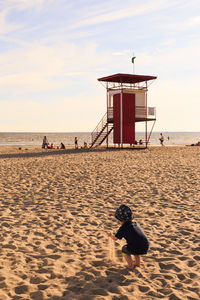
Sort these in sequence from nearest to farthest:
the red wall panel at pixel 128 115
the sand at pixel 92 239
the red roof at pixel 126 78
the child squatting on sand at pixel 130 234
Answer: the sand at pixel 92 239 < the child squatting on sand at pixel 130 234 < the red roof at pixel 126 78 < the red wall panel at pixel 128 115

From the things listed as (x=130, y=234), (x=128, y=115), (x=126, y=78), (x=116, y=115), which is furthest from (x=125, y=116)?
(x=130, y=234)

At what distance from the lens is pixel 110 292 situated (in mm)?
4406

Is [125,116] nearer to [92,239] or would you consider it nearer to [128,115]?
[128,115]

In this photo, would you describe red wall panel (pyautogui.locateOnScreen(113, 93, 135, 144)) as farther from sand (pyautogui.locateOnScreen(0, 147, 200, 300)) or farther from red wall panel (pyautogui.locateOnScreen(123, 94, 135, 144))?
sand (pyautogui.locateOnScreen(0, 147, 200, 300))

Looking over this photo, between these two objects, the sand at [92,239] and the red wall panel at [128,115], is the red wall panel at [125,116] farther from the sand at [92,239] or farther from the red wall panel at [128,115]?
the sand at [92,239]

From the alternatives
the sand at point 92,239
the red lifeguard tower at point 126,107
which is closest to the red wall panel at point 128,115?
the red lifeguard tower at point 126,107

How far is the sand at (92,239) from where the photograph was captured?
4.57 m

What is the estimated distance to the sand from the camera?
457 cm

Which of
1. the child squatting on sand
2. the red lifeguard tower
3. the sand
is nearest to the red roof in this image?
the red lifeguard tower

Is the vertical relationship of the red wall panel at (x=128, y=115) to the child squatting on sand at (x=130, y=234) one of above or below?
above

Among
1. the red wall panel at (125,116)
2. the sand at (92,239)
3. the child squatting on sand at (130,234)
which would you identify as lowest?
the sand at (92,239)

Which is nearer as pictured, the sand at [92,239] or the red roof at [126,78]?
the sand at [92,239]

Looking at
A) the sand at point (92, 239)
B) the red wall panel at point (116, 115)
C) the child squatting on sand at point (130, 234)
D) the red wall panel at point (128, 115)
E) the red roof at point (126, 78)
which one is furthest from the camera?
the red wall panel at point (116, 115)

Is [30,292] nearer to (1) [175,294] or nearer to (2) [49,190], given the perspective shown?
(1) [175,294]
